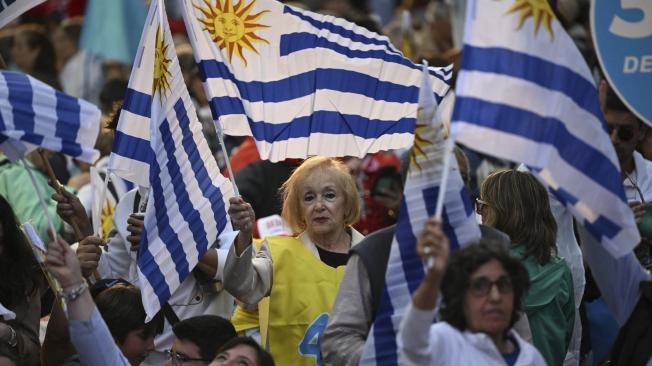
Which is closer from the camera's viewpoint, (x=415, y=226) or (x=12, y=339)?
(x=415, y=226)

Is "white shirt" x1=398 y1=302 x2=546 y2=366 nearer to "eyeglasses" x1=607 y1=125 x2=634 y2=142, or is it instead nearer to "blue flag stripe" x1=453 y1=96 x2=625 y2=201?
"blue flag stripe" x1=453 y1=96 x2=625 y2=201

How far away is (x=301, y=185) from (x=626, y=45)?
1922 millimetres

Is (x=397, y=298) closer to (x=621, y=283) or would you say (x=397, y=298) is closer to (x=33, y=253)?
(x=621, y=283)

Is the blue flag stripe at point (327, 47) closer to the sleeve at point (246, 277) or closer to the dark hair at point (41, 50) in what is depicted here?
the sleeve at point (246, 277)

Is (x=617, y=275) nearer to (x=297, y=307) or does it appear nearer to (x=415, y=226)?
(x=415, y=226)

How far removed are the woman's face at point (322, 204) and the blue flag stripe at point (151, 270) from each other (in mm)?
913

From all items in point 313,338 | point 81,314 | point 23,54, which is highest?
point 23,54

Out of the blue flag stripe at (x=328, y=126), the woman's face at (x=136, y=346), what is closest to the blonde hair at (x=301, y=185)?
the blue flag stripe at (x=328, y=126)

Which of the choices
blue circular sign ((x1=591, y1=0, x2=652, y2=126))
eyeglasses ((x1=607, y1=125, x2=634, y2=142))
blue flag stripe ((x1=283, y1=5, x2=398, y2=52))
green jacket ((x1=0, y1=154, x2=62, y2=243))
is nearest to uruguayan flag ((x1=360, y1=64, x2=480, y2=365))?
blue circular sign ((x1=591, y1=0, x2=652, y2=126))

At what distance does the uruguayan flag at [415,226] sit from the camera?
593cm

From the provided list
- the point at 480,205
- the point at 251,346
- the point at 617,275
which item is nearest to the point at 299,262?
the point at 480,205

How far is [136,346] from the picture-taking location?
680 centimetres

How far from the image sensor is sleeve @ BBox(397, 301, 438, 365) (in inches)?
210

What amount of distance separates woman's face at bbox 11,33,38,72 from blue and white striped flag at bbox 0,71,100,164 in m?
7.12
